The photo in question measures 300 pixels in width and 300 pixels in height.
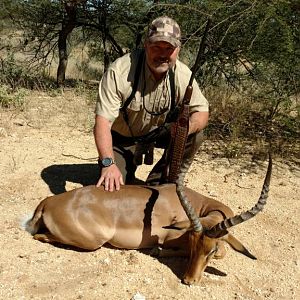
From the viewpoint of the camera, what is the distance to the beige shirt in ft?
15.4

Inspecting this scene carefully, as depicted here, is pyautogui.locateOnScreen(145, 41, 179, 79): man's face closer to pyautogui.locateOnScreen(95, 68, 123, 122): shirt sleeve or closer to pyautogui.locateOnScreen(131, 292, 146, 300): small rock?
pyautogui.locateOnScreen(95, 68, 123, 122): shirt sleeve

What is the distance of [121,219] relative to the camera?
4.29 m

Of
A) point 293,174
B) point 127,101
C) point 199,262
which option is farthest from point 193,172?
point 199,262

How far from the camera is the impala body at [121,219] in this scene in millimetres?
4141

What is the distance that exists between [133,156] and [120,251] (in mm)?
1378

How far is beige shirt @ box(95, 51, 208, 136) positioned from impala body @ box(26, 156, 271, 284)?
820 millimetres

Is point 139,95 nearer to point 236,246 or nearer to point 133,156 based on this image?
point 133,156

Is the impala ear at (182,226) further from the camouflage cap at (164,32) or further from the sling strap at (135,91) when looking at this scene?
the camouflage cap at (164,32)

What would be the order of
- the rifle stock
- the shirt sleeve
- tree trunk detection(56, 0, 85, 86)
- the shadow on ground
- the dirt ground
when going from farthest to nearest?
tree trunk detection(56, 0, 85, 86) < the shadow on ground < the rifle stock < the shirt sleeve < the dirt ground

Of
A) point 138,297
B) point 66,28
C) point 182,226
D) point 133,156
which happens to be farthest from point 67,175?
point 66,28

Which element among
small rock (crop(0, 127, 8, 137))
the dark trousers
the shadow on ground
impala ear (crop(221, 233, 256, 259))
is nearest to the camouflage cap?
the dark trousers

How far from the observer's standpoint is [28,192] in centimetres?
528

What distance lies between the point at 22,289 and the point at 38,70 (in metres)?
8.46

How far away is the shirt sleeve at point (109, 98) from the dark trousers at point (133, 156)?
704mm
